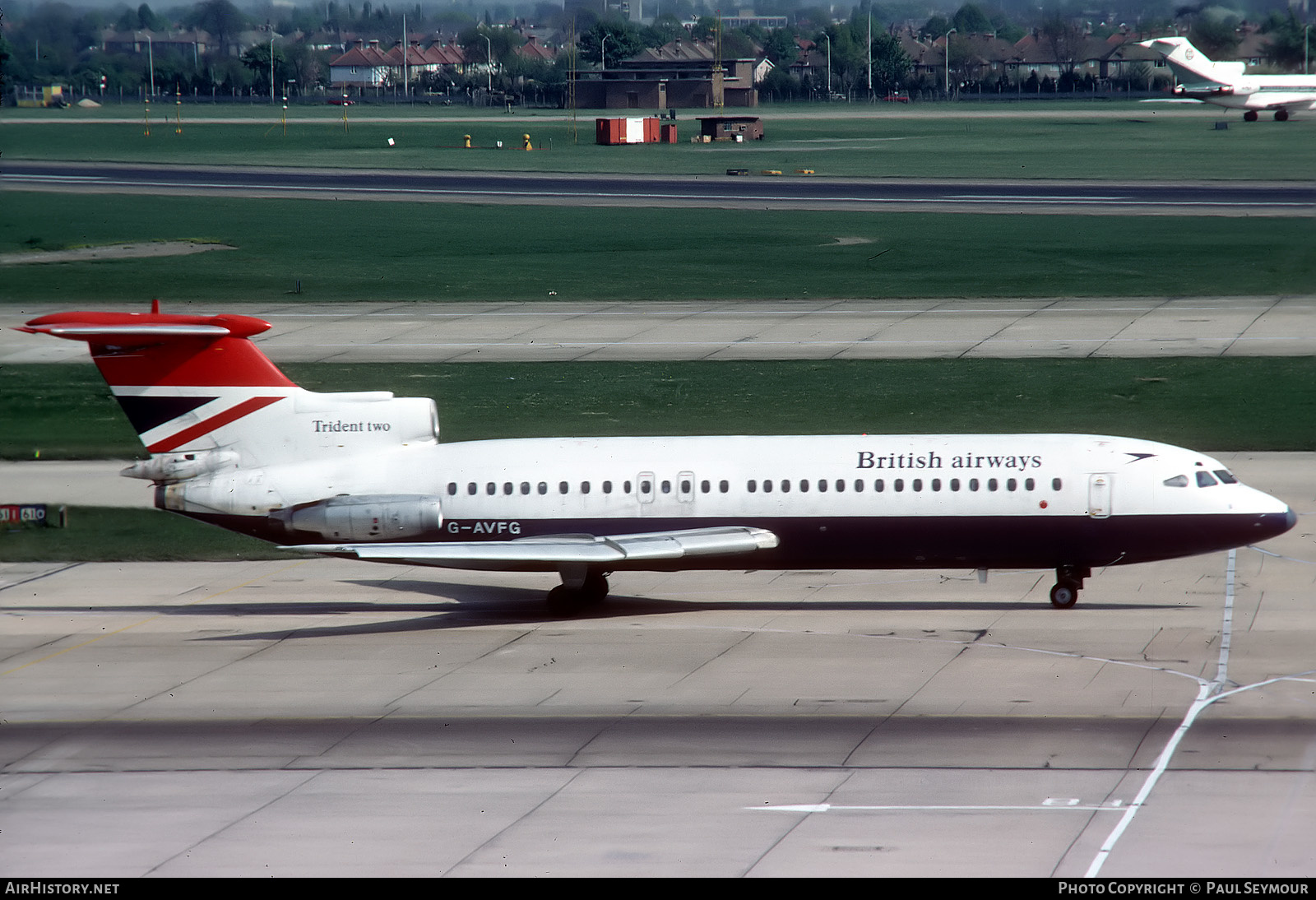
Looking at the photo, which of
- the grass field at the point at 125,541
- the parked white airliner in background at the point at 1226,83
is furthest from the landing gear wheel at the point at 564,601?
the parked white airliner in background at the point at 1226,83

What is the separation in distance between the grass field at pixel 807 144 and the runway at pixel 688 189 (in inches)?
236

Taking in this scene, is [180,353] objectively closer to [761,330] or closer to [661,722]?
[661,722]

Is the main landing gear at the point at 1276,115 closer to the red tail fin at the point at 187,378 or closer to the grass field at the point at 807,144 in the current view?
the grass field at the point at 807,144

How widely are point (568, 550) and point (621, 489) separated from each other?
2032mm

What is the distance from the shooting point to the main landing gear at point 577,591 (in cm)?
3322

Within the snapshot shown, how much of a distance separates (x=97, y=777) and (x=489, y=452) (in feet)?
41.3

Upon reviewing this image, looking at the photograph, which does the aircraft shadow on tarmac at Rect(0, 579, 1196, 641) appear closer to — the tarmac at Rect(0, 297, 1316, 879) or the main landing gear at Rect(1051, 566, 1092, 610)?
the tarmac at Rect(0, 297, 1316, 879)

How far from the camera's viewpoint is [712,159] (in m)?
142

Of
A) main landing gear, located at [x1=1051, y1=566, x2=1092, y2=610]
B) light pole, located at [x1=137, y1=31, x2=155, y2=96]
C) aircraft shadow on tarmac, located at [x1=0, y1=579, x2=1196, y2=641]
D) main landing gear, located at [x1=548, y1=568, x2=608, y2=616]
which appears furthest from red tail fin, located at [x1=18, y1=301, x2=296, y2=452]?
light pole, located at [x1=137, y1=31, x2=155, y2=96]

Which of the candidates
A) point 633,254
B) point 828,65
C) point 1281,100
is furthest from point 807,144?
point 1281,100

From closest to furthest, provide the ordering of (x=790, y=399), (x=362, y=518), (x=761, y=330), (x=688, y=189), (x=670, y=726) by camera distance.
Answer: (x=670, y=726)
(x=362, y=518)
(x=790, y=399)
(x=761, y=330)
(x=688, y=189)

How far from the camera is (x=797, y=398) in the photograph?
55000 mm

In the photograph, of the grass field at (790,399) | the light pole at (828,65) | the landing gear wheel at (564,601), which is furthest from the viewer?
the light pole at (828,65)

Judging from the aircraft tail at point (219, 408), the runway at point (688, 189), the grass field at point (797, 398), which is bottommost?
the grass field at point (797, 398)
